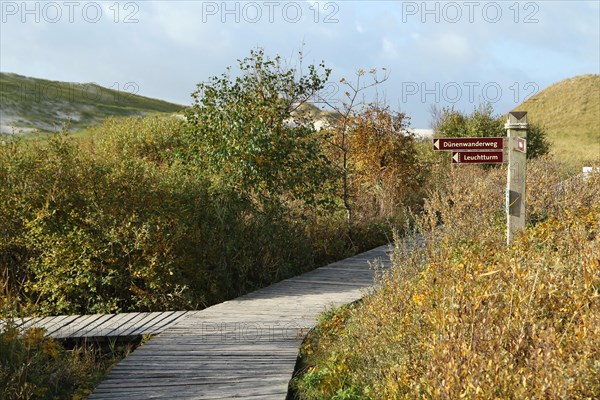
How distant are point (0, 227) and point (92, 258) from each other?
1.25 m

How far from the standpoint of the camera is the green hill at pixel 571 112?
170ft

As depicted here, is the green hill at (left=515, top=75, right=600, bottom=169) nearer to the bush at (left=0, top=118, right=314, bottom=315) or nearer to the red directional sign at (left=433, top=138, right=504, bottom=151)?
the red directional sign at (left=433, top=138, right=504, bottom=151)

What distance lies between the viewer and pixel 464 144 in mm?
8883

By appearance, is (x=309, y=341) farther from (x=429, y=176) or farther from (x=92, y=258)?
(x=429, y=176)

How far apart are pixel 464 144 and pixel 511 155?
733 millimetres

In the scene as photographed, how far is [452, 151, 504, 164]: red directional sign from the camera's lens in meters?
8.88

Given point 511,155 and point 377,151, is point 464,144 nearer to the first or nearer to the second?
point 511,155

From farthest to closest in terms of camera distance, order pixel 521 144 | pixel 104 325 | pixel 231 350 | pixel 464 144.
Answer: pixel 521 144, pixel 464 144, pixel 104 325, pixel 231 350

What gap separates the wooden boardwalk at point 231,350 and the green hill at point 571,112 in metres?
42.6

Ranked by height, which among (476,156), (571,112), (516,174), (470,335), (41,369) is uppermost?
(571,112)

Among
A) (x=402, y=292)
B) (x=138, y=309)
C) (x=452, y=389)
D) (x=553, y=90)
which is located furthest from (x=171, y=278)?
(x=553, y=90)

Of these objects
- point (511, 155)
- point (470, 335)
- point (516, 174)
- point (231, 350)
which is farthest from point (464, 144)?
point (470, 335)

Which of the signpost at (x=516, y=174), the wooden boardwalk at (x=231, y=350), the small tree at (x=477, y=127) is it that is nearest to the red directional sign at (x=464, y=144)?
the signpost at (x=516, y=174)

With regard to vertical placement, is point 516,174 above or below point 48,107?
below
